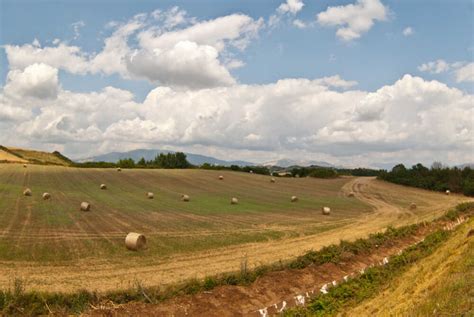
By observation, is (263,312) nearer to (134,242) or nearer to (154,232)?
(134,242)

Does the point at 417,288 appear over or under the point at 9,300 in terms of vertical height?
over

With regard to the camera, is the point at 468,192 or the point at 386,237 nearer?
the point at 386,237

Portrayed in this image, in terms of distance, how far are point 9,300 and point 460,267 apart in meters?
14.0

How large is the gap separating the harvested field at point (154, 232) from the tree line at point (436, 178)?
25.9m

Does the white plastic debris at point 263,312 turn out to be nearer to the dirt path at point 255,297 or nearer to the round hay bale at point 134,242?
the dirt path at point 255,297

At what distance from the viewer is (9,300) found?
12094mm

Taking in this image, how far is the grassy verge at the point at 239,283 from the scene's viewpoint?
12172 millimetres

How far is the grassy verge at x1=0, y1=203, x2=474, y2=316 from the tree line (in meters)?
Answer: 54.2

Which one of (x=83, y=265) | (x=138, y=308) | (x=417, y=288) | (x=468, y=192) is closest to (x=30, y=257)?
(x=83, y=265)

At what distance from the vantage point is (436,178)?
7462 centimetres

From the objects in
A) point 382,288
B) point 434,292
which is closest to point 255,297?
point 382,288

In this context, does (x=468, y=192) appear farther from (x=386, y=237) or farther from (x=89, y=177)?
(x=89, y=177)

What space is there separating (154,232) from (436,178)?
215ft

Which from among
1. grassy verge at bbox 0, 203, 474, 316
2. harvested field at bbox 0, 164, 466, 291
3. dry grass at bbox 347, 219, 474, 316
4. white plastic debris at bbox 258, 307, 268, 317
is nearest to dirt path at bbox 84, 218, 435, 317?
white plastic debris at bbox 258, 307, 268, 317
